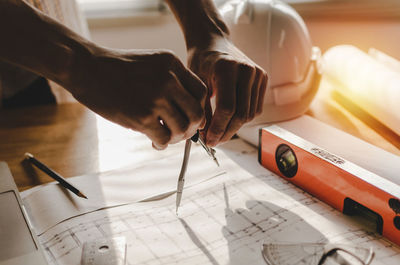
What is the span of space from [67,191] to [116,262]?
21 centimetres

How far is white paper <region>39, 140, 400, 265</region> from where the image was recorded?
18.6 inches

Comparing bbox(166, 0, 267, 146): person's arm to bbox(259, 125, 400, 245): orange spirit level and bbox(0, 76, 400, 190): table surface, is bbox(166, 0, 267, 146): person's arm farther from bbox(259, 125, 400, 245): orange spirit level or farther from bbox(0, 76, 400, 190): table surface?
bbox(0, 76, 400, 190): table surface

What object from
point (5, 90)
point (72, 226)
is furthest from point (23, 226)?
point (5, 90)

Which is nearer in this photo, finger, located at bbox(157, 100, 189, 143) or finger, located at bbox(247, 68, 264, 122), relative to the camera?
finger, located at bbox(157, 100, 189, 143)

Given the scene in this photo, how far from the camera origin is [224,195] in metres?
0.59

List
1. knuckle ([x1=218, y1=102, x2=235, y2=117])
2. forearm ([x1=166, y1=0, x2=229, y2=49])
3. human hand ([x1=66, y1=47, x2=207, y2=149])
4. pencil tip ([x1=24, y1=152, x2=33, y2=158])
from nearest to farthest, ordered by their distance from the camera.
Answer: human hand ([x1=66, y1=47, x2=207, y2=149]), knuckle ([x1=218, y1=102, x2=235, y2=117]), forearm ([x1=166, y1=0, x2=229, y2=49]), pencil tip ([x1=24, y1=152, x2=33, y2=158])

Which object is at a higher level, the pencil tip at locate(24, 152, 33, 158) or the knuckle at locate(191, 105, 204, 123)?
the knuckle at locate(191, 105, 204, 123)

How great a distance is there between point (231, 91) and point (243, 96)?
2 cm

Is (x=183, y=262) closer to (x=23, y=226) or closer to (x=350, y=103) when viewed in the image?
(x=23, y=226)

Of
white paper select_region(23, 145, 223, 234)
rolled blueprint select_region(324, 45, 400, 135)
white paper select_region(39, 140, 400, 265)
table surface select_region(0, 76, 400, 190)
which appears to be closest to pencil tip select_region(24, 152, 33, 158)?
table surface select_region(0, 76, 400, 190)

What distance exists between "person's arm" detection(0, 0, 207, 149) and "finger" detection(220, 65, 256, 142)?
0.37 feet

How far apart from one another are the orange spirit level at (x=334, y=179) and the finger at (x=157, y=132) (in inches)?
8.9

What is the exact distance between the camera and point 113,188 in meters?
0.63

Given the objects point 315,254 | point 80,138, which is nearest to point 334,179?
point 315,254
